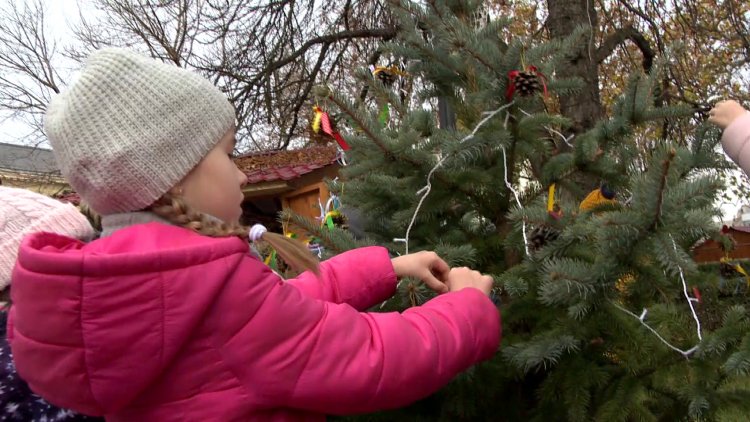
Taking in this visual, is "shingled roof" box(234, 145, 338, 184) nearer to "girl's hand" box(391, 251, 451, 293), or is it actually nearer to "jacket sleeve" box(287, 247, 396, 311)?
"jacket sleeve" box(287, 247, 396, 311)

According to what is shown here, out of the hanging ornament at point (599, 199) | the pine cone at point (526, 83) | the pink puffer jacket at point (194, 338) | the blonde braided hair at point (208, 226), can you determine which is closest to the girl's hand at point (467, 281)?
the pink puffer jacket at point (194, 338)

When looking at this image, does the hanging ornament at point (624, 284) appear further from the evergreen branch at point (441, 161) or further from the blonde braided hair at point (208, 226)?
the blonde braided hair at point (208, 226)

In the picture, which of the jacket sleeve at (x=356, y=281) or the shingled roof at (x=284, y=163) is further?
the shingled roof at (x=284, y=163)

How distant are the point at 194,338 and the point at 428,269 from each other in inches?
22.9

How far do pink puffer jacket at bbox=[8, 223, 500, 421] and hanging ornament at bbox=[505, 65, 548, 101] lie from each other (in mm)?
779

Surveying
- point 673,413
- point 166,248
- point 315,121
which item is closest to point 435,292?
point 673,413

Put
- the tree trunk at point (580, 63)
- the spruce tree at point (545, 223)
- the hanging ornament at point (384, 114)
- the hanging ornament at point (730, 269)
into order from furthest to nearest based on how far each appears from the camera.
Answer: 1. the tree trunk at point (580, 63)
2. the hanging ornament at point (384, 114)
3. the hanging ornament at point (730, 269)
4. the spruce tree at point (545, 223)

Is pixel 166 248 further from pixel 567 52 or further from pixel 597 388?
pixel 567 52

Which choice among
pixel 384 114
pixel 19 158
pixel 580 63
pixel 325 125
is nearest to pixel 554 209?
pixel 384 114

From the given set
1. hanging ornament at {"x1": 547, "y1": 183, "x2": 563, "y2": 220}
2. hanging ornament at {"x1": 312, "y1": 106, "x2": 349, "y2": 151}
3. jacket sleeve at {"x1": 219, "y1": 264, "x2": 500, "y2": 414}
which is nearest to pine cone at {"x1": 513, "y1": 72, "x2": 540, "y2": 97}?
hanging ornament at {"x1": 547, "y1": 183, "x2": 563, "y2": 220}

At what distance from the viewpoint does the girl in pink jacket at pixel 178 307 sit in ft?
3.08

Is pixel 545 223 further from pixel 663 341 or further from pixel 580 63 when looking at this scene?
pixel 580 63

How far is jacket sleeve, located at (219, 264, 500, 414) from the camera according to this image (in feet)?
3.21

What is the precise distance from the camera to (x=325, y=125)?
201cm
